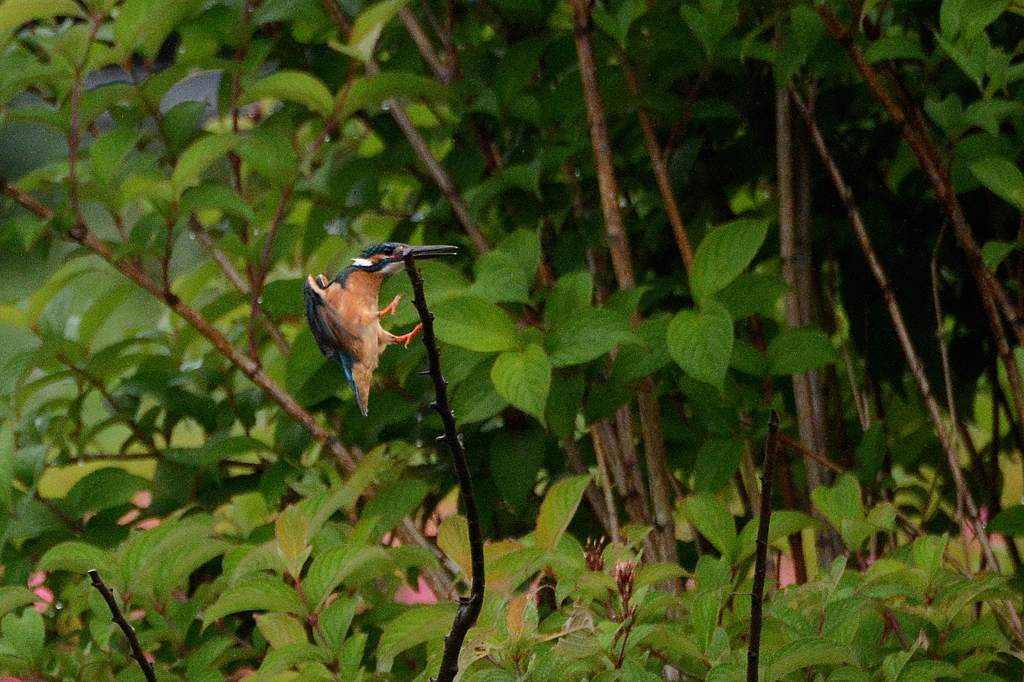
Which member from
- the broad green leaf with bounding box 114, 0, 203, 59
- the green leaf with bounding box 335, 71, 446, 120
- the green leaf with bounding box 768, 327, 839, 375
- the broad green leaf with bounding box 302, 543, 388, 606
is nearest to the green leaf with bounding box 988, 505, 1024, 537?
the green leaf with bounding box 768, 327, 839, 375

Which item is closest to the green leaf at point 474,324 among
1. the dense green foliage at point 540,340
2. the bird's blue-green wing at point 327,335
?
the dense green foliage at point 540,340

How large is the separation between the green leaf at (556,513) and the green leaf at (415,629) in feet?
0.28

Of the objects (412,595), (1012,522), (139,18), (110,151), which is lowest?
(412,595)

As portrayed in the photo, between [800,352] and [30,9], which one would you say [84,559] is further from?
[800,352]

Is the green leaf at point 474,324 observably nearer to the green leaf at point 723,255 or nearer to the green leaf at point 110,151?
the green leaf at point 723,255

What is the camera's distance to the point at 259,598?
2.99ft

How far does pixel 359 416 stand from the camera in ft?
4.33

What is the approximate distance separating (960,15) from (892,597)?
504 mm

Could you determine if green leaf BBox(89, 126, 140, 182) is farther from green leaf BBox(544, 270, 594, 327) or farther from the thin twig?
the thin twig

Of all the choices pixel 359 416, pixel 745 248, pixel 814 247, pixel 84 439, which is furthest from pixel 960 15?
pixel 84 439

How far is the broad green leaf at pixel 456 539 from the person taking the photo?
33.7 inches

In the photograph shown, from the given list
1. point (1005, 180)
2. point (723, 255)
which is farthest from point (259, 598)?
point (1005, 180)

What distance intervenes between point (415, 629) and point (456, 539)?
2.6 inches

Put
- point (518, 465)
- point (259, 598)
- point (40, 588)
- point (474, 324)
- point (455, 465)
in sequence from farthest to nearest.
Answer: point (40, 588) < point (518, 465) < point (474, 324) < point (259, 598) < point (455, 465)
